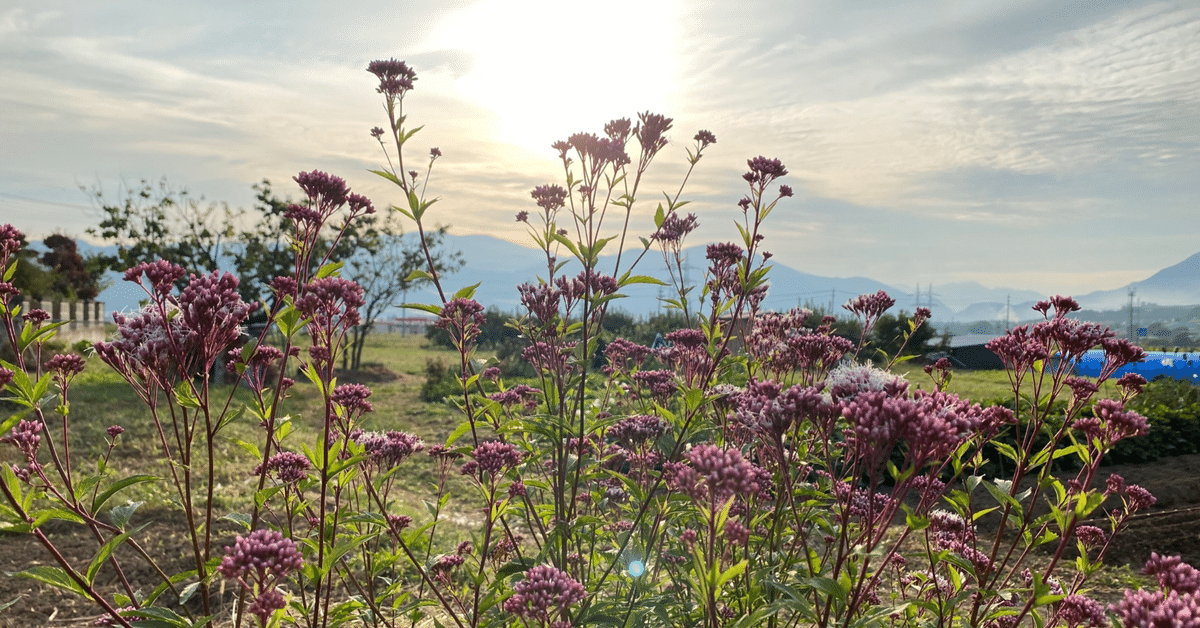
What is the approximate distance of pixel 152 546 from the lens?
6207mm

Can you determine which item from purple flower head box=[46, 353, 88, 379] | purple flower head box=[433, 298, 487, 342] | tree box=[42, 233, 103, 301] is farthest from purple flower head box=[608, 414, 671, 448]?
tree box=[42, 233, 103, 301]

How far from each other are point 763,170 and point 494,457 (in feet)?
7.18

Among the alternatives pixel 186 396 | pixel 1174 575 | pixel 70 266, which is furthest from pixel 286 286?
pixel 70 266

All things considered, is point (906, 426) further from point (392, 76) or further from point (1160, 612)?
point (392, 76)

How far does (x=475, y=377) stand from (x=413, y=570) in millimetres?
2570

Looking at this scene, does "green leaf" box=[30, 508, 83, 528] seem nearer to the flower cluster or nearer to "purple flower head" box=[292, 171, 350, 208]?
the flower cluster

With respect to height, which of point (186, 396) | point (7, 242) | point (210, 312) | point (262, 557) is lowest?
point (262, 557)

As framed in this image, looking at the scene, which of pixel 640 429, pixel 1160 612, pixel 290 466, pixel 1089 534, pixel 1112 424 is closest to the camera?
pixel 1160 612

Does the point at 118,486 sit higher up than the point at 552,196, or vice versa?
the point at 552,196

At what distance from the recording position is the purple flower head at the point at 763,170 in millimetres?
3766

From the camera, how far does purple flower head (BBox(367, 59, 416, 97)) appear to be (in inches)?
Result: 135

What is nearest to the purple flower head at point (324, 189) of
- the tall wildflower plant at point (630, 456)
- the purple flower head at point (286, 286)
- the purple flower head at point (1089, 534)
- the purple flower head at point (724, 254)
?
the tall wildflower plant at point (630, 456)

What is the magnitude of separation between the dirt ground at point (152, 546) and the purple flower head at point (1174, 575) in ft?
17.2

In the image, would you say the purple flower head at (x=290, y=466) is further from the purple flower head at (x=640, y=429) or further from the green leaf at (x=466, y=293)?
the purple flower head at (x=640, y=429)
